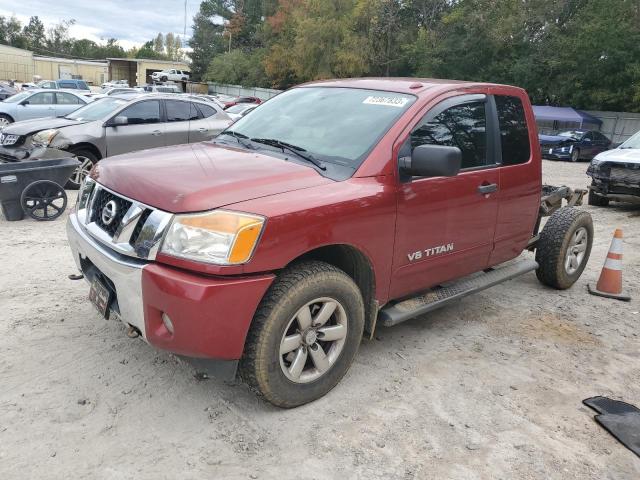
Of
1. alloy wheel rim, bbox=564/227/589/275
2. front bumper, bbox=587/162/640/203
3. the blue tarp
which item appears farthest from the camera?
the blue tarp

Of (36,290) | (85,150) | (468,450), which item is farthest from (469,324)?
(85,150)

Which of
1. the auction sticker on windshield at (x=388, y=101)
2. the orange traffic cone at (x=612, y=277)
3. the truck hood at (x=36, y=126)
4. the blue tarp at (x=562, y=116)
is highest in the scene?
the blue tarp at (x=562, y=116)

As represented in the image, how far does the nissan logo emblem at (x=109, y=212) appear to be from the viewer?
3.04 meters

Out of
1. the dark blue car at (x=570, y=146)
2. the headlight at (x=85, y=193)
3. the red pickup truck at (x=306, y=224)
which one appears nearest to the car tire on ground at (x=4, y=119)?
the red pickup truck at (x=306, y=224)

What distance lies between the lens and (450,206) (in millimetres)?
3742

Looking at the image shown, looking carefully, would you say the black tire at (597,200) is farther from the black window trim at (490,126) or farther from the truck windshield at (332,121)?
the truck windshield at (332,121)

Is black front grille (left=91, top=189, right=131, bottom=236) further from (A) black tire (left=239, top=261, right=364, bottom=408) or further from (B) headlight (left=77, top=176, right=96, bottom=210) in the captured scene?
(A) black tire (left=239, top=261, right=364, bottom=408)

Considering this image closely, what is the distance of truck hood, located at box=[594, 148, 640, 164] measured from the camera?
9.98m

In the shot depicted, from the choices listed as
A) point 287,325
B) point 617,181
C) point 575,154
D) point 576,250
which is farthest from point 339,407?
point 575,154

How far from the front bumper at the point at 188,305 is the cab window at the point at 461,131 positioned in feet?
5.11

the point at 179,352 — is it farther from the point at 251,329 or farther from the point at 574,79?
the point at 574,79

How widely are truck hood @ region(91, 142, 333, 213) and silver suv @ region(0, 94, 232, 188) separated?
615 cm

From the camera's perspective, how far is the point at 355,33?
4628 centimetres

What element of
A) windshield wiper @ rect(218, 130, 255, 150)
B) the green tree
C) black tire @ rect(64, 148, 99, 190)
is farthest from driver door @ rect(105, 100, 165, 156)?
the green tree
